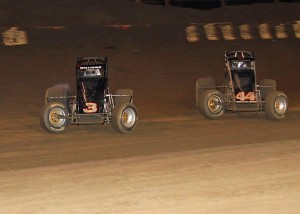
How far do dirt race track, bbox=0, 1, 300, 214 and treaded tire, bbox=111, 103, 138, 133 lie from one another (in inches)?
11.8

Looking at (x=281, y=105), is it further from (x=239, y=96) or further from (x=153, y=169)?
(x=153, y=169)

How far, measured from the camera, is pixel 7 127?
46.8ft

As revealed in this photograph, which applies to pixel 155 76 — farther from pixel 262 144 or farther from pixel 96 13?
pixel 262 144

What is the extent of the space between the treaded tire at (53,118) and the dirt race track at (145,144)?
21 cm

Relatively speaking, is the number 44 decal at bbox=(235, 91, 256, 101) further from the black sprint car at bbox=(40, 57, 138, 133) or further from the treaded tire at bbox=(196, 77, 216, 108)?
the black sprint car at bbox=(40, 57, 138, 133)

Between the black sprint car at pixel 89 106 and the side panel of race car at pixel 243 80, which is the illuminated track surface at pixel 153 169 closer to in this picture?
the black sprint car at pixel 89 106

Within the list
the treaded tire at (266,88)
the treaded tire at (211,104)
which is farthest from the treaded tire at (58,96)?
the treaded tire at (266,88)

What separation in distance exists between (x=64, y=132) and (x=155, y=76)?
8166 mm

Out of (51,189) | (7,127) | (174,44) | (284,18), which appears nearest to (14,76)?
(7,127)

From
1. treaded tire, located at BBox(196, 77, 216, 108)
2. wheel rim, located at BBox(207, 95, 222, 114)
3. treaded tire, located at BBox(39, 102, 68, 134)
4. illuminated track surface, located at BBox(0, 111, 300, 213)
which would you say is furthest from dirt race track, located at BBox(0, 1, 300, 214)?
treaded tire, located at BBox(196, 77, 216, 108)

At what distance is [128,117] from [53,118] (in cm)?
150

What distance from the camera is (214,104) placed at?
1564cm

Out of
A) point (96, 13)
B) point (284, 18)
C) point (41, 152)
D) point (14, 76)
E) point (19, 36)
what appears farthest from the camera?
point (284, 18)

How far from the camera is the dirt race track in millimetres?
7797
